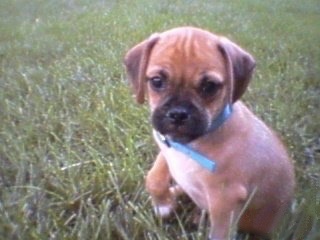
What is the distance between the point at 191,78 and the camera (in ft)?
2.72

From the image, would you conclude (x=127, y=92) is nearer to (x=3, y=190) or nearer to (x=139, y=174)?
(x=139, y=174)

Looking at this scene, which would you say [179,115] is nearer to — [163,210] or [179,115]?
[179,115]

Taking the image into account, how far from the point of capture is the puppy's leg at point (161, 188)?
0.95m

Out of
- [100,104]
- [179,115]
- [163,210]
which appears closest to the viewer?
[179,115]

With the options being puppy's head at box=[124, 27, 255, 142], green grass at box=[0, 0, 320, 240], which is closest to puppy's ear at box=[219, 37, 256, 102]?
puppy's head at box=[124, 27, 255, 142]

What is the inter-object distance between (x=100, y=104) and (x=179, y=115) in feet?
1.31

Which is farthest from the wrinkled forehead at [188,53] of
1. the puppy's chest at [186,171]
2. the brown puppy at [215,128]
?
the puppy's chest at [186,171]

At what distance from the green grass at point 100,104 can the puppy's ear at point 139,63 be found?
0.17 metres

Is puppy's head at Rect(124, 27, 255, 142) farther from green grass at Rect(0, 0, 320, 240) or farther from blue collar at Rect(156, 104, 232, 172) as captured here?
green grass at Rect(0, 0, 320, 240)

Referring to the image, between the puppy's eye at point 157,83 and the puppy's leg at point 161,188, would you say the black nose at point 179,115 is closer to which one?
the puppy's eye at point 157,83

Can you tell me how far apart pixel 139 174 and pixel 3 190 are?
0.68ft

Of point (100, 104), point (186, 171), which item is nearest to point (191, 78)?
point (186, 171)

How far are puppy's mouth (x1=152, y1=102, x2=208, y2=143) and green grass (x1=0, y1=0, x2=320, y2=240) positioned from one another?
0.42 ft

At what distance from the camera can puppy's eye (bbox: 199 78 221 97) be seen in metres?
0.83
